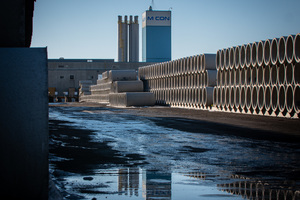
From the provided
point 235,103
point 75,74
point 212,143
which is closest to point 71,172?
point 212,143

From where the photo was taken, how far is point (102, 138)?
315 inches

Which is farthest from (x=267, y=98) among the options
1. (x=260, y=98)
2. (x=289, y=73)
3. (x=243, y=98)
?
(x=243, y=98)

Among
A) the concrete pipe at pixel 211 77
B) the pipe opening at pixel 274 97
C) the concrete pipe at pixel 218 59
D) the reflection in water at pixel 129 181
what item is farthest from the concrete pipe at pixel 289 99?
the reflection in water at pixel 129 181

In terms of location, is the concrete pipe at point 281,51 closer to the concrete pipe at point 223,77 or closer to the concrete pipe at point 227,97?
the concrete pipe at point 227,97

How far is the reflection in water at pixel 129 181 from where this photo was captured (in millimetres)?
3635

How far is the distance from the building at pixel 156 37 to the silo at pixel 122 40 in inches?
212

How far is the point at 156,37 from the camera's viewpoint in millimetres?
78875

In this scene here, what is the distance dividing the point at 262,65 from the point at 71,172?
10775 mm

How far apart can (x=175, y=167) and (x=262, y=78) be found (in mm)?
10272

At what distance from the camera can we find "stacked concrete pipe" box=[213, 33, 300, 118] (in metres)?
12.6

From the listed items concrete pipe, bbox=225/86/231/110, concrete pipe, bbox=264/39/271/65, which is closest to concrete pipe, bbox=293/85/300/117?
concrete pipe, bbox=264/39/271/65

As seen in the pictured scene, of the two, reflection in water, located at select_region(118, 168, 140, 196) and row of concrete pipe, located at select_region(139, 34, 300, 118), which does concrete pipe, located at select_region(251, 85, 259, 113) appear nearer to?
row of concrete pipe, located at select_region(139, 34, 300, 118)

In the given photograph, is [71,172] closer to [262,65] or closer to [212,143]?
[212,143]

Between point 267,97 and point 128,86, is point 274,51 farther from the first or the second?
point 128,86
